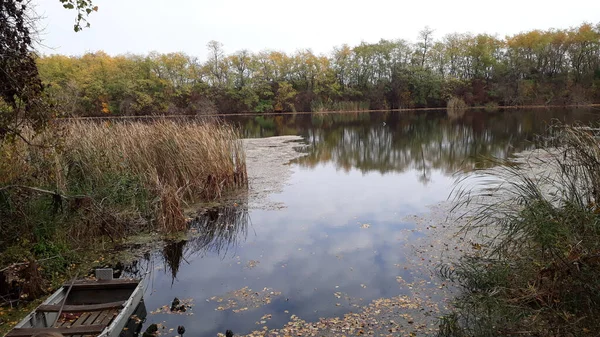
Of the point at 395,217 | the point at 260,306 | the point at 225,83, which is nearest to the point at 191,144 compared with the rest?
the point at 395,217

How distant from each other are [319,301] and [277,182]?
7263mm

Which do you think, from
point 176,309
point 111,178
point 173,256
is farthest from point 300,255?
point 111,178

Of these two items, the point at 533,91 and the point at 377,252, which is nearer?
the point at 377,252

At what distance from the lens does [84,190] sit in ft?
24.5

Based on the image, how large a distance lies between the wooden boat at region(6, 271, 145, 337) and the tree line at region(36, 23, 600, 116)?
43.3 metres

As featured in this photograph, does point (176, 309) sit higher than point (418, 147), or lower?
lower

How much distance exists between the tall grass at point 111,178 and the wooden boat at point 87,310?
1.39m

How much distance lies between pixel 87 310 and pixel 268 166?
10602 mm

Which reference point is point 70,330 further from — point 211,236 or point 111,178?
point 111,178

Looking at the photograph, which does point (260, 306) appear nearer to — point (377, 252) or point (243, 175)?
point (377, 252)

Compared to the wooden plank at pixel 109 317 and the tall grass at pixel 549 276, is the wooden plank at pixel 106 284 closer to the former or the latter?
the wooden plank at pixel 109 317

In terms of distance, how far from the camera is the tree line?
46375mm

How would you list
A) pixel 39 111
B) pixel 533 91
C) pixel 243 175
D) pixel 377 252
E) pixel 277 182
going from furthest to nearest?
1. pixel 533 91
2. pixel 277 182
3. pixel 243 175
4. pixel 377 252
5. pixel 39 111

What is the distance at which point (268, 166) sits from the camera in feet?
48.9
